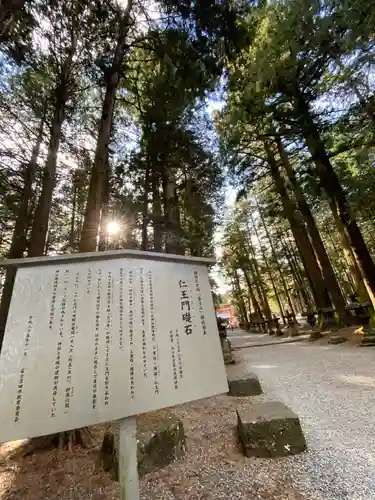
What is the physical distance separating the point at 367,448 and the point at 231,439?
1116 millimetres

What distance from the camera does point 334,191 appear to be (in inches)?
266

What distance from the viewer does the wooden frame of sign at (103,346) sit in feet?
4.08

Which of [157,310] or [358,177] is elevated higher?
[358,177]

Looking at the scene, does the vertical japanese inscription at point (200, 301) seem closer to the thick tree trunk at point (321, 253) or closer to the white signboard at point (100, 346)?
the white signboard at point (100, 346)

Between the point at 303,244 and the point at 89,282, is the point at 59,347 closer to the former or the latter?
the point at 89,282

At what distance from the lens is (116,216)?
5.27 meters

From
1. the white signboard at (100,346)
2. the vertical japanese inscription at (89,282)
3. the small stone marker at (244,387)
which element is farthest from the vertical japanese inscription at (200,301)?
the small stone marker at (244,387)

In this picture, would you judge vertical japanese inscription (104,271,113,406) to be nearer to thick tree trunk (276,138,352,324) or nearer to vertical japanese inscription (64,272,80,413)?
vertical japanese inscription (64,272,80,413)

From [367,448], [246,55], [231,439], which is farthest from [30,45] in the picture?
[367,448]

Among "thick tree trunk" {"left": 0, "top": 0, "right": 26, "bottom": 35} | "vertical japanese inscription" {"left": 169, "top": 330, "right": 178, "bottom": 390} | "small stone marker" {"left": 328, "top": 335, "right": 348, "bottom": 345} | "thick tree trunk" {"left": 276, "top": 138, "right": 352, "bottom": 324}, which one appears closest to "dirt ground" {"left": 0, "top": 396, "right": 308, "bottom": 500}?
"vertical japanese inscription" {"left": 169, "top": 330, "right": 178, "bottom": 390}

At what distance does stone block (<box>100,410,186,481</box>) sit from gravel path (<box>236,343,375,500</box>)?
0.93 meters

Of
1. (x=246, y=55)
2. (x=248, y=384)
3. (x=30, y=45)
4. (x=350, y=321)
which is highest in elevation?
(x=246, y=55)

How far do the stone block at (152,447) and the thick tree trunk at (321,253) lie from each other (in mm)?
7631

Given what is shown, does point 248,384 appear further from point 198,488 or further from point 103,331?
point 103,331
